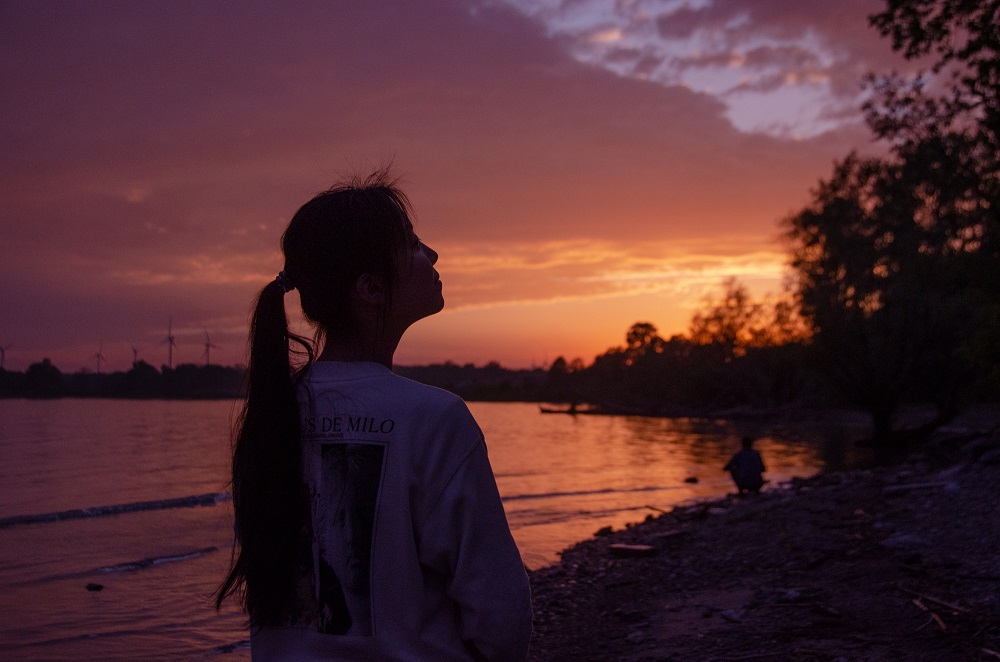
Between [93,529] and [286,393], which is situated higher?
[286,393]

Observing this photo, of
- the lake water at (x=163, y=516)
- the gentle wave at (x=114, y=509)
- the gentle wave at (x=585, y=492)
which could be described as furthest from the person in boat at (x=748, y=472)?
the gentle wave at (x=114, y=509)

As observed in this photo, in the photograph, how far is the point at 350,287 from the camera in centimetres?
171

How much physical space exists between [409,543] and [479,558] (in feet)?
0.47

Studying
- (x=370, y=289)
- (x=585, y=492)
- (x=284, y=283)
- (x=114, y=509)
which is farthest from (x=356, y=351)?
(x=585, y=492)

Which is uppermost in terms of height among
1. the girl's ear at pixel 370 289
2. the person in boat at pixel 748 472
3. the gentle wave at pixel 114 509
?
the girl's ear at pixel 370 289

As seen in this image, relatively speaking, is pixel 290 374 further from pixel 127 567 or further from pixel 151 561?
pixel 151 561

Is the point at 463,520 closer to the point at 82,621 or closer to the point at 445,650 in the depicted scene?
the point at 445,650

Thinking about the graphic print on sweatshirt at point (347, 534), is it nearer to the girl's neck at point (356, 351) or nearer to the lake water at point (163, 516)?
the girl's neck at point (356, 351)

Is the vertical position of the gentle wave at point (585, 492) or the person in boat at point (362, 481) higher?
the person in boat at point (362, 481)

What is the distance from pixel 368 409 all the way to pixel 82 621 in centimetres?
1070

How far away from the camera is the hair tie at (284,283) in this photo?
1.81m

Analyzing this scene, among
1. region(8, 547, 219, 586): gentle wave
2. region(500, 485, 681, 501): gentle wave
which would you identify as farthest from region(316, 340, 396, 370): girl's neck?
region(500, 485, 681, 501): gentle wave

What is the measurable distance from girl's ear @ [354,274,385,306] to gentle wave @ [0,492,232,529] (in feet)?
63.1

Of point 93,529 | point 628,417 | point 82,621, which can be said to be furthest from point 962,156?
point 628,417
